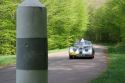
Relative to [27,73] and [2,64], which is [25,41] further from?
[2,64]

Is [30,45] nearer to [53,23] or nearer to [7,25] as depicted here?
[7,25]

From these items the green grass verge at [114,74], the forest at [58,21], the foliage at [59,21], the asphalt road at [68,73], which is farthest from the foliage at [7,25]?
the green grass verge at [114,74]

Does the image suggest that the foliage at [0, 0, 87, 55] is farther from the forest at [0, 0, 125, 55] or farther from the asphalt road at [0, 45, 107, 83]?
the asphalt road at [0, 45, 107, 83]

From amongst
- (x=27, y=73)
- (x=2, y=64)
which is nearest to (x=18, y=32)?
(x=27, y=73)

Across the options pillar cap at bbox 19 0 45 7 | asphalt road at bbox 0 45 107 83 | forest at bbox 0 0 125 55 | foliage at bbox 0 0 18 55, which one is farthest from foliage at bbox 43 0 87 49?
pillar cap at bbox 19 0 45 7

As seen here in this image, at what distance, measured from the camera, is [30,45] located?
2.62 m

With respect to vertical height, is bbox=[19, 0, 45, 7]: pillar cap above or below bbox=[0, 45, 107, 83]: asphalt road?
above

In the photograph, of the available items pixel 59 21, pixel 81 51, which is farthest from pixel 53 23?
pixel 81 51

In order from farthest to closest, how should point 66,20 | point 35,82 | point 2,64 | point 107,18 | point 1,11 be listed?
point 107,18 < point 66,20 < point 1,11 < point 2,64 < point 35,82

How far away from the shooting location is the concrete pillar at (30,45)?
2.61 meters

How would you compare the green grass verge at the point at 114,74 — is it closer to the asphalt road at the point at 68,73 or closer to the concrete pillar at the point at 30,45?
the asphalt road at the point at 68,73

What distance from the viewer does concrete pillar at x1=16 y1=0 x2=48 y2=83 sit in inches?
103

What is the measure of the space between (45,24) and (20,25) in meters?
0.16

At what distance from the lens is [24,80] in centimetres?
259
